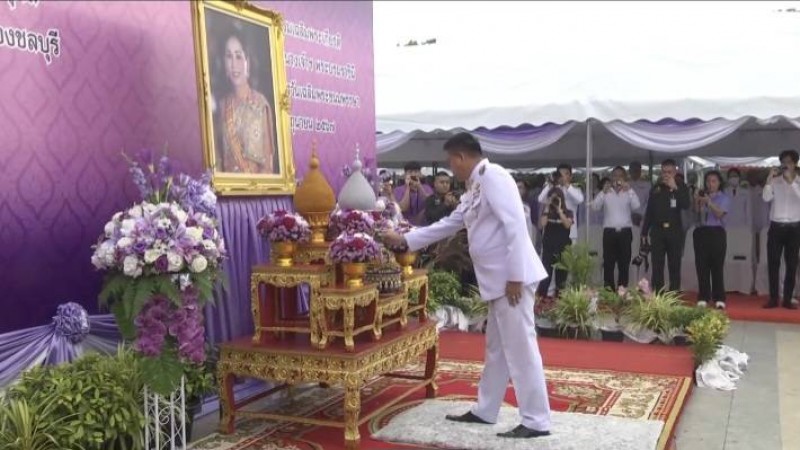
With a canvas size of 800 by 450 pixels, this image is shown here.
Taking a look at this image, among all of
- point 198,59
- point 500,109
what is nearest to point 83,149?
point 198,59

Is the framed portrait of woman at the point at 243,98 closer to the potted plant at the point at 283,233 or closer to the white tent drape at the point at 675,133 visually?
the potted plant at the point at 283,233

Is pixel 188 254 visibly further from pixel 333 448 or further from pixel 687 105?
pixel 687 105

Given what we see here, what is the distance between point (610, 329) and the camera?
21.9 feet

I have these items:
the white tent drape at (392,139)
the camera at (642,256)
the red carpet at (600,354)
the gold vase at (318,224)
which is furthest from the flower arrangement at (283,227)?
the camera at (642,256)

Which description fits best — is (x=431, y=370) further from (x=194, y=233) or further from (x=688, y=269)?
(x=688, y=269)

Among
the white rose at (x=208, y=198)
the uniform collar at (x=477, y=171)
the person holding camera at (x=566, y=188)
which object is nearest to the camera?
the white rose at (x=208, y=198)

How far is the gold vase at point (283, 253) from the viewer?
429 cm

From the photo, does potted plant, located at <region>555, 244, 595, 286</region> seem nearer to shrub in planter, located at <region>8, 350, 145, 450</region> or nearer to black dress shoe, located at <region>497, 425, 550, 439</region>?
black dress shoe, located at <region>497, 425, 550, 439</region>

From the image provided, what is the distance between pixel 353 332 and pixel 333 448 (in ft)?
2.00

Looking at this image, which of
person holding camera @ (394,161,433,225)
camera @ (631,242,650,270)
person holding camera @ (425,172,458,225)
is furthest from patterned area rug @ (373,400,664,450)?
camera @ (631,242,650,270)

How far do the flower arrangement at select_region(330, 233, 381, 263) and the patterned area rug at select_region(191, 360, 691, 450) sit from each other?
0.98 m

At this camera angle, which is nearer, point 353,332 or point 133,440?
point 133,440

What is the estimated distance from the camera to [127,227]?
3348mm

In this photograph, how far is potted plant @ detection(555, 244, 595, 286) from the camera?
284 inches
